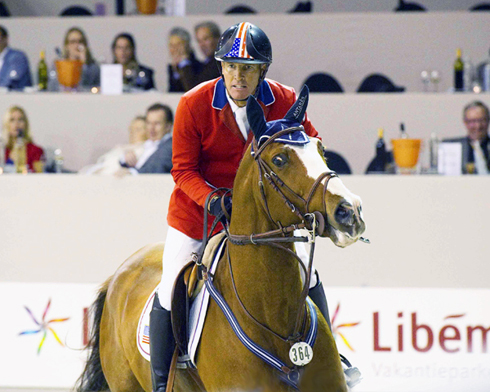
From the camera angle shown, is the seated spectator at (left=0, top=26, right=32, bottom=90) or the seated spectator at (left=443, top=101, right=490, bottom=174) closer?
the seated spectator at (left=443, top=101, right=490, bottom=174)

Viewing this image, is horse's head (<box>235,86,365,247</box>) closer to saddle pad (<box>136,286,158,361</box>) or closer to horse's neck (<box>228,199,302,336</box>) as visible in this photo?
horse's neck (<box>228,199,302,336</box>)

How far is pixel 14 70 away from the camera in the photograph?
23.5 feet

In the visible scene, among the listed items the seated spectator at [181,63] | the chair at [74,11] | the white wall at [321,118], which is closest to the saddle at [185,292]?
the white wall at [321,118]

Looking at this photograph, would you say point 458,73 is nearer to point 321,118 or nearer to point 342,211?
point 321,118

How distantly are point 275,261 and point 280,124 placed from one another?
0.48 meters

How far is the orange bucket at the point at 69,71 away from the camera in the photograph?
21.5ft

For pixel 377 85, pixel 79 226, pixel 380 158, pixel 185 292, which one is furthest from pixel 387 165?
pixel 185 292

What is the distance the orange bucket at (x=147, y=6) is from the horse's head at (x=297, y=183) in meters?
5.71

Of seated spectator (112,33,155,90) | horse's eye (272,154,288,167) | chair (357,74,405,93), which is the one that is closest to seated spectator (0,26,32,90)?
seated spectator (112,33,155,90)

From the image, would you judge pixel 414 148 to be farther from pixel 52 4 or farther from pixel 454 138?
pixel 52 4

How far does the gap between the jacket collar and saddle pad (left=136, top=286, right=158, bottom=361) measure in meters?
0.95

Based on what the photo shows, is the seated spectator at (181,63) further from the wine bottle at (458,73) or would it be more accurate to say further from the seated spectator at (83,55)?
the wine bottle at (458,73)

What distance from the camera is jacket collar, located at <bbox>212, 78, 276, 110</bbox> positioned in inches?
112

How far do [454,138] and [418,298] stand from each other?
167cm
